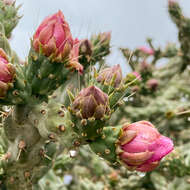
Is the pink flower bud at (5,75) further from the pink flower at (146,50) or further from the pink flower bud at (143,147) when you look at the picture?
the pink flower at (146,50)

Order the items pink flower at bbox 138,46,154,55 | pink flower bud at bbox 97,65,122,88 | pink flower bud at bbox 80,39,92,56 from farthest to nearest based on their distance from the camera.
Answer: pink flower at bbox 138,46,154,55
pink flower bud at bbox 80,39,92,56
pink flower bud at bbox 97,65,122,88

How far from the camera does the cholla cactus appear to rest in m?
1.29

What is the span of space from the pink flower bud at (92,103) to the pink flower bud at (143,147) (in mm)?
152

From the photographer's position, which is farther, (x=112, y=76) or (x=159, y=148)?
(x=112, y=76)

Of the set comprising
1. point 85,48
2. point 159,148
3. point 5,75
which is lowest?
point 159,148

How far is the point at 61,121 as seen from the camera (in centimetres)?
143

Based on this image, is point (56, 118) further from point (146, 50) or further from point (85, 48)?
point (146, 50)

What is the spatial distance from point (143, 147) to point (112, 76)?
0.39 m

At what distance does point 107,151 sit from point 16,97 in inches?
17.6

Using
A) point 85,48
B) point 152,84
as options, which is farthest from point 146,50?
point 85,48

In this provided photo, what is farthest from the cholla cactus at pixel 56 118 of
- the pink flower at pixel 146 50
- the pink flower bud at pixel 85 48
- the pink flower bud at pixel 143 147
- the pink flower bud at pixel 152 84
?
the pink flower at pixel 146 50

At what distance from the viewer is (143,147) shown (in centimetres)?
126

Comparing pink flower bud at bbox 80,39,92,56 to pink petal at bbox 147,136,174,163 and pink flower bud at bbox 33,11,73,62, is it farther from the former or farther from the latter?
pink petal at bbox 147,136,174,163

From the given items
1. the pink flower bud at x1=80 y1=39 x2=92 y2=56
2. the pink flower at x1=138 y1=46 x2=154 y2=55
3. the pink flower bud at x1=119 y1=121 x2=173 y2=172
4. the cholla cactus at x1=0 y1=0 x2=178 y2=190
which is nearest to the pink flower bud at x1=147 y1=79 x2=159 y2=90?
the pink flower at x1=138 y1=46 x2=154 y2=55
